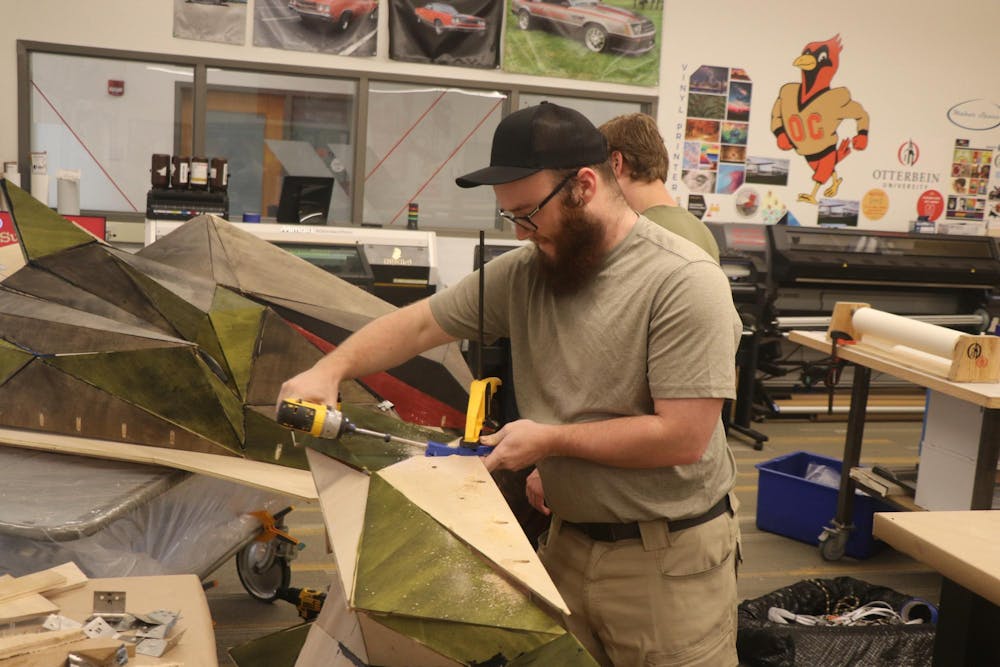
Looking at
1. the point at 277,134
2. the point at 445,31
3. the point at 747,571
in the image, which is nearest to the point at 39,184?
the point at 277,134

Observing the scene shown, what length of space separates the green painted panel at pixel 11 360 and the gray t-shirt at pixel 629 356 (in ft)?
4.02

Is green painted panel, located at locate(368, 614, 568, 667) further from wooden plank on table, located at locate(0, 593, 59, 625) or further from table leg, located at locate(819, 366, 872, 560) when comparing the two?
table leg, located at locate(819, 366, 872, 560)

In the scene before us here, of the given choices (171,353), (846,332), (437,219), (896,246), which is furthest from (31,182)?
(896,246)

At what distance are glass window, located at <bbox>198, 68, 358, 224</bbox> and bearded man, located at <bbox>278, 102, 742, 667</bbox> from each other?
180 inches

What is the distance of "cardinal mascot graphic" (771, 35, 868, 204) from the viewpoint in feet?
23.0

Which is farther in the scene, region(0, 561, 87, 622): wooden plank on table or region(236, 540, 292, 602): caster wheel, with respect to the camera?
region(236, 540, 292, 602): caster wheel

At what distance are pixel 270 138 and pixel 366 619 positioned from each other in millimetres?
5432

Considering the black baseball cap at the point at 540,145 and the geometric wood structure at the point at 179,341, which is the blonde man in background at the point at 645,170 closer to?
the geometric wood structure at the point at 179,341

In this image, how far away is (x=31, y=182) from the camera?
5637mm

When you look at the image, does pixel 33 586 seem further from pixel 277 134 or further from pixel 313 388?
pixel 277 134

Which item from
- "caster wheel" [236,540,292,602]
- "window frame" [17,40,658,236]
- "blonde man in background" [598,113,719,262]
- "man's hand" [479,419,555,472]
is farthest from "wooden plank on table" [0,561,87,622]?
"window frame" [17,40,658,236]

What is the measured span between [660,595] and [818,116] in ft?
19.8

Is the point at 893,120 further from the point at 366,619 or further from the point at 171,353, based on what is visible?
the point at 366,619

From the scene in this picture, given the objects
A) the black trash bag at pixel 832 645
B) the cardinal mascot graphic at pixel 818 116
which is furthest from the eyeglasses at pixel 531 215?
the cardinal mascot graphic at pixel 818 116
